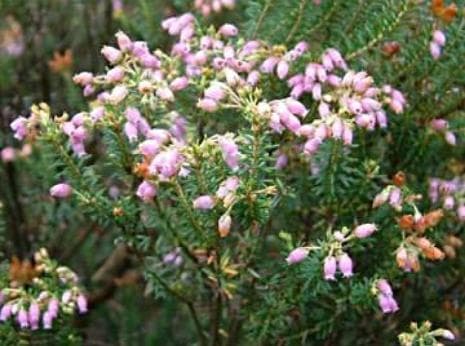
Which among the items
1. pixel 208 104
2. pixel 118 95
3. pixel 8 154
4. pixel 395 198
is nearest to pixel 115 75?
pixel 118 95

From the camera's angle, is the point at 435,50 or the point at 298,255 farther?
the point at 435,50

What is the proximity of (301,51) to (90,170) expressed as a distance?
0.60 metres

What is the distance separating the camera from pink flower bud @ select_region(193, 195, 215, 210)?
1.99m

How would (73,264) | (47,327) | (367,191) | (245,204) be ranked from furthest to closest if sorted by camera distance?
(73,264) < (367,191) < (47,327) < (245,204)

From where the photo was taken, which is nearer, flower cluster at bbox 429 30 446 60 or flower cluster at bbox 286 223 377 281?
flower cluster at bbox 286 223 377 281

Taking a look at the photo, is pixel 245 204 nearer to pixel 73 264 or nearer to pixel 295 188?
pixel 295 188

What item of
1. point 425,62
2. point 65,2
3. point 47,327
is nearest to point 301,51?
point 425,62

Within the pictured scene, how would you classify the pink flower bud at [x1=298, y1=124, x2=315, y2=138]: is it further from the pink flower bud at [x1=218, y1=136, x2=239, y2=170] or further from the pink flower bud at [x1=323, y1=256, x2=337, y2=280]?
the pink flower bud at [x1=323, y1=256, x2=337, y2=280]

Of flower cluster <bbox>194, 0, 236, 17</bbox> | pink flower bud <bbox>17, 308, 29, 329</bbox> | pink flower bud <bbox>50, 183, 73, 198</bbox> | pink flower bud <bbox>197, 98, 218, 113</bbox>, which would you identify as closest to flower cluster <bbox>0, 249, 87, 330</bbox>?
pink flower bud <bbox>17, 308, 29, 329</bbox>

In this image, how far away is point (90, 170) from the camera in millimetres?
2287

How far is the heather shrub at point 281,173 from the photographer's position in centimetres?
204

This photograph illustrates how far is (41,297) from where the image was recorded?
7.50 feet

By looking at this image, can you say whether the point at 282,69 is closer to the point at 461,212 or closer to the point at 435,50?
the point at 435,50

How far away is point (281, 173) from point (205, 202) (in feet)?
1.31
